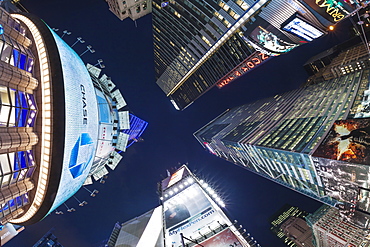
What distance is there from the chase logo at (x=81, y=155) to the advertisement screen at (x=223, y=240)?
884 inches

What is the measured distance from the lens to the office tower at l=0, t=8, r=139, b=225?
20.3 meters

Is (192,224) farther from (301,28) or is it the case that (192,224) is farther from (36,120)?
(301,28)

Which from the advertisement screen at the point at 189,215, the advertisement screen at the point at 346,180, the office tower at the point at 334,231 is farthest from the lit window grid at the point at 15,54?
the office tower at the point at 334,231

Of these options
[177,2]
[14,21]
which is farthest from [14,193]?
[177,2]

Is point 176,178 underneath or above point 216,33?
underneath

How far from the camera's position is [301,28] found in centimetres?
4400

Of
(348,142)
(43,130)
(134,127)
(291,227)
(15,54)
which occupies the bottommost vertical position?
(291,227)

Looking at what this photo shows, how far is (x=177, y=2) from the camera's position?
6869 cm

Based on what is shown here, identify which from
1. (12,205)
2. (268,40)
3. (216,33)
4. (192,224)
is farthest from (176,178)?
(12,205)

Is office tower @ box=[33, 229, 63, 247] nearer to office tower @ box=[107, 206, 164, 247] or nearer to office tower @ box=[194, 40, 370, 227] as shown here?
office tower @ box=[107, 206, 164, 247]

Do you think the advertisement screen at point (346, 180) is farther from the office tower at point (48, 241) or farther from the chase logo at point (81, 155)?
the office tower at point (48, 241)

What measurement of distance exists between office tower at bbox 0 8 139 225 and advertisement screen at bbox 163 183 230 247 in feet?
76.4

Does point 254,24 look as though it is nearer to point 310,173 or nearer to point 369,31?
point 310,173

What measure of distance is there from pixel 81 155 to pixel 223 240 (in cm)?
2543
